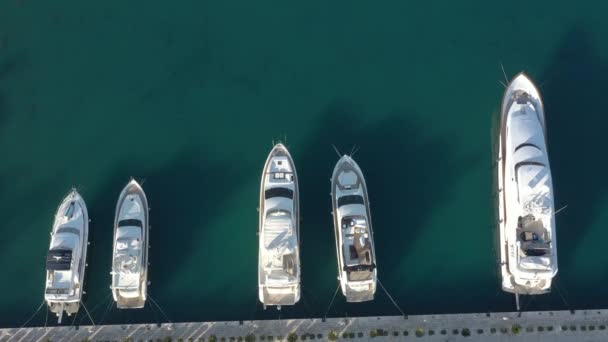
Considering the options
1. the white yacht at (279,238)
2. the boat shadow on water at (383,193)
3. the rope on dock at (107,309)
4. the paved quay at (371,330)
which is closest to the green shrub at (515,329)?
the paved quay at (371,330)

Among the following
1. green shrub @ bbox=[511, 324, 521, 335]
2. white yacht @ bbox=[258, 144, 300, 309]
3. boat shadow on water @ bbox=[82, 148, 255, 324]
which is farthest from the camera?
boat shadow on water @ bbox=[82, 148, 255, 324]

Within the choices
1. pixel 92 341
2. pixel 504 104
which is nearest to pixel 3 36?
pixel 92 341

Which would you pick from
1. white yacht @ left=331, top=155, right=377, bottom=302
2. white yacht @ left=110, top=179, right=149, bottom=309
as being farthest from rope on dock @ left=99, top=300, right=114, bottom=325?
white yacht @ left=331, top=155, right=377, bottom=302

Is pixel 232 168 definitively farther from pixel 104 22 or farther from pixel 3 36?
pixel 3 36

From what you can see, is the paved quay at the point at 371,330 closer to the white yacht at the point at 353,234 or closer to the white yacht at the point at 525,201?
the white yacht at the point at 525,201

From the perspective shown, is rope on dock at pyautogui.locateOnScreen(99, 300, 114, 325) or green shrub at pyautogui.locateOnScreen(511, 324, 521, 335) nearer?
green shrub at pyautogui.locateOnScreen(511, 324, 521, 335)

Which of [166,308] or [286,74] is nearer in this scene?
[166,308]

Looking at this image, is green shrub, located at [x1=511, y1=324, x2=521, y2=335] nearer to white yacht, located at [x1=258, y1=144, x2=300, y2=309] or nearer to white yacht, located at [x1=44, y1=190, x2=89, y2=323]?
white yacht, located at [x1=258, y1=144, x2=300, y2=309]
